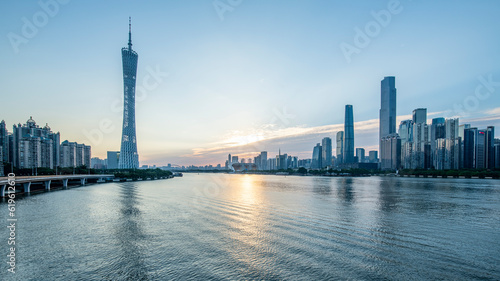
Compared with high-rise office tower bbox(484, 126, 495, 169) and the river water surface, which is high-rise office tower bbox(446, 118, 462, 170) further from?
the river water surface

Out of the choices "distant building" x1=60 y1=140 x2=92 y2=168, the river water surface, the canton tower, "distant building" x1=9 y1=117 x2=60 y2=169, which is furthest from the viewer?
the canton tower

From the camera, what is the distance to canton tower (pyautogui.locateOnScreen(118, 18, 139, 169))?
17212cm

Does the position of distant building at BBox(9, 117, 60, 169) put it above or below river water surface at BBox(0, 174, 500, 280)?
above

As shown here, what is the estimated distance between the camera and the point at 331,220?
1141 inches

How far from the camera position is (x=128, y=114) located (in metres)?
172

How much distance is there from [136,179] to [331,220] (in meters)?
128

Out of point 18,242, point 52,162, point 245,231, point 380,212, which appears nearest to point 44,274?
point 18,242

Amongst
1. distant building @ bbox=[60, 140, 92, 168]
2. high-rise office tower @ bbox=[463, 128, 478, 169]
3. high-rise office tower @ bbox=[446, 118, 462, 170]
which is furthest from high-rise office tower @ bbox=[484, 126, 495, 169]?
distant building @ bbox=[60, 140, 92, 168]

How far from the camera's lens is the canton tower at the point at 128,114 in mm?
172125

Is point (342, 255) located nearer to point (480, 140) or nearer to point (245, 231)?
point (245, 231)

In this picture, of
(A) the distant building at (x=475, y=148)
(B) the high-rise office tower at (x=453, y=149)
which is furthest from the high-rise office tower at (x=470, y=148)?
(B) the high-rise office tower at (x=453, y=149)

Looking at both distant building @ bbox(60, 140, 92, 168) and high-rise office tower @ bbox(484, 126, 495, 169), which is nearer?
distant building @ bbox(60, 140, 92, 168)

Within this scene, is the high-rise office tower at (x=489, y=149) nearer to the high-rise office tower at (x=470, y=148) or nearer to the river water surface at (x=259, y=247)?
the high-rise office tower at (x=470, y=148)

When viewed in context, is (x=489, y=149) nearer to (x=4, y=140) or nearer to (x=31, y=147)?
(x=31, y=147)
